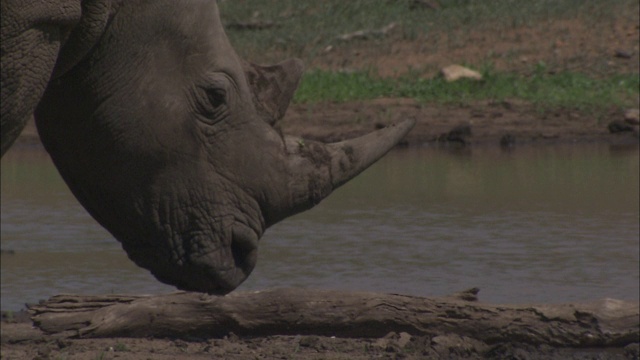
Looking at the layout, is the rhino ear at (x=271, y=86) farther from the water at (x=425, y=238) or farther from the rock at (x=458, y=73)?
the rock at (x=458, y=73)

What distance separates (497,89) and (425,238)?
7.38 m

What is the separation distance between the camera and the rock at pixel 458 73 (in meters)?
16.0

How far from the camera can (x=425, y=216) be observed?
930 centimetres

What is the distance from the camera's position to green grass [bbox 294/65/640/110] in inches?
593

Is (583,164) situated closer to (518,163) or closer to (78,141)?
(518,163)

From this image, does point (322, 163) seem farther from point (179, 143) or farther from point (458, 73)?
point (458, 73)

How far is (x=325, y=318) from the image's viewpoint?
18.1ft

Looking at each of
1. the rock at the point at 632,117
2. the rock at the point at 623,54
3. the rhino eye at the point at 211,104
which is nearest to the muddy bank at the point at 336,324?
the rhino eye at the point at 211,104

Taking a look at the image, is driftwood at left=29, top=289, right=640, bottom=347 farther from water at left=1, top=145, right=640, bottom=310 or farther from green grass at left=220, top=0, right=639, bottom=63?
green grass at left=220, top=0, right=639, bottom=63

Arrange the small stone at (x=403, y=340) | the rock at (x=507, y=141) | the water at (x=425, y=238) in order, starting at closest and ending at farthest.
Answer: the small stone at (x=403, y=340) < the water at (x=425, y=238) < the rock at (x=507, y=141)

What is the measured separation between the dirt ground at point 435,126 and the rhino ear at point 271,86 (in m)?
0.86

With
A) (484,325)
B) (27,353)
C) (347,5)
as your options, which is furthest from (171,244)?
(347,5)

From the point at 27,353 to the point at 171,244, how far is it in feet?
4.75

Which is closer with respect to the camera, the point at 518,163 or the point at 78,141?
the point at 78,141
